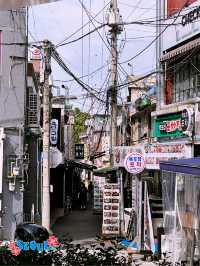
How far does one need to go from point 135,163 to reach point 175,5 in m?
6.57

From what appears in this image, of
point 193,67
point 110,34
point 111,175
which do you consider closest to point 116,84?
point 110,34

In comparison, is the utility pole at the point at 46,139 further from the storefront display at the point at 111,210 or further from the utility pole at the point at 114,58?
the utility pole at the point at 114,58

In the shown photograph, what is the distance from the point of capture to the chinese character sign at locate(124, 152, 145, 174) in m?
17.2

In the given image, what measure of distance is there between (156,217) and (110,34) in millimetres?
11065

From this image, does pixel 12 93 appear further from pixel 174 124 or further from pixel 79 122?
pixel 79 122

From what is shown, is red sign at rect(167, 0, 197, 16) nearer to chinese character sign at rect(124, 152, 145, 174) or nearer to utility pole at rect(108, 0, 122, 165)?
utility pole at rect(108, 0, 122, 165)

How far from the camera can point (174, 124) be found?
1894cm

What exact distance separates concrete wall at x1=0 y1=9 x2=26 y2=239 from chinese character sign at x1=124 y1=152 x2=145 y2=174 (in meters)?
4.24

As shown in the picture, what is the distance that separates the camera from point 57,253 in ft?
27.3

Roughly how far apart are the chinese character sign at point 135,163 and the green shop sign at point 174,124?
1.62m

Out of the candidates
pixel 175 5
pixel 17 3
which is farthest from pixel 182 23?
pixel 17 3

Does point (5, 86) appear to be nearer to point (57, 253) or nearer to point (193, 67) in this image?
point (193, 67)

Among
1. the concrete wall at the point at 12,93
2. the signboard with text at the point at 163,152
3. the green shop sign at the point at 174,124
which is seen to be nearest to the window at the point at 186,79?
the green shop sign at the point at 174,124

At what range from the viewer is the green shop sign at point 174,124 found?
1684cm
